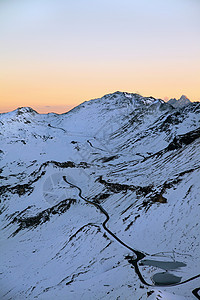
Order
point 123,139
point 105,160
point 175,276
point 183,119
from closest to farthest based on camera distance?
1. point 175,276
2. point 105,160
3. point 183,119
4. point 123,139

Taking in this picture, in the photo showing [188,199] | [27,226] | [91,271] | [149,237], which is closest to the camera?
[91,271]

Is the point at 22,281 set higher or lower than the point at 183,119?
lower

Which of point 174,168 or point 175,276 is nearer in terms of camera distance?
point 175,276

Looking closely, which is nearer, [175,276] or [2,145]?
[175,276]

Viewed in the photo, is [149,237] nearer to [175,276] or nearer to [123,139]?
[175,276]

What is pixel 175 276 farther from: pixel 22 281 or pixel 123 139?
pixel 123 139

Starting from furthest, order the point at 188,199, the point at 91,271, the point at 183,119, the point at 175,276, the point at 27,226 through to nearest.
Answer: the point at 183,119 < the point at 27,226 < the point at 188,199 < the point at 91,271 < the point at 175,276

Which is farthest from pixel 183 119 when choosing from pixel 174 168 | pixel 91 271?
pixel 91 271

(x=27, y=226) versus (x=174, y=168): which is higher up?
(x=174, y=168)

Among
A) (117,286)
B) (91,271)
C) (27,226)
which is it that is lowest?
(27,226)

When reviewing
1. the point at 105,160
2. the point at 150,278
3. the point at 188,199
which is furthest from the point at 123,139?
the point at 150,278
